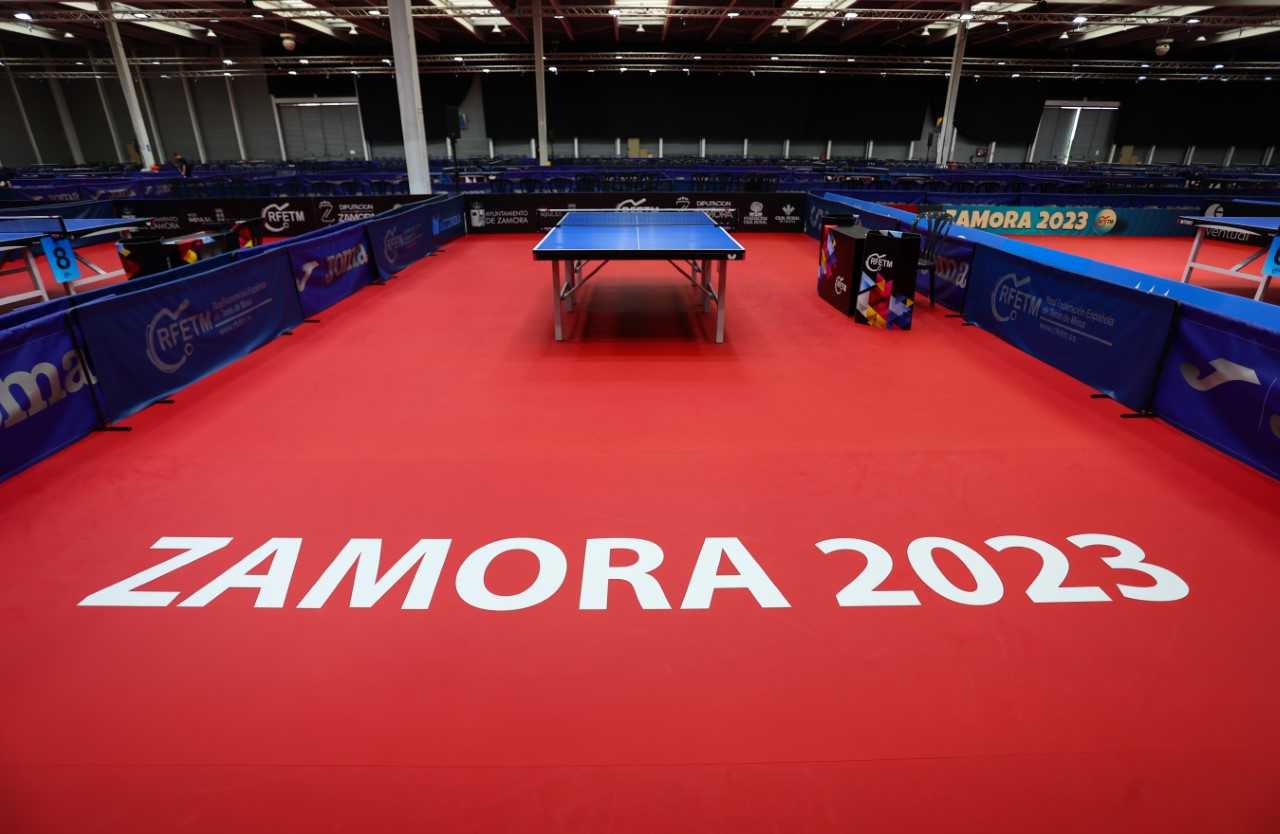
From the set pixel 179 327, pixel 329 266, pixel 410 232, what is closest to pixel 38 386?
pixel 179 327

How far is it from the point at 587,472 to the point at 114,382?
415cm

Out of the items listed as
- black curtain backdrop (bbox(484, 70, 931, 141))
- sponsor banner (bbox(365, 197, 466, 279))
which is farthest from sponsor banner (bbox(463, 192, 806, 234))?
black curtain backdrop (bbox(484, 70, 931, 141))

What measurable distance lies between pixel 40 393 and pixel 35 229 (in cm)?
711

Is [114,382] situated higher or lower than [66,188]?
lower

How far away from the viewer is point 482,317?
8.18 m

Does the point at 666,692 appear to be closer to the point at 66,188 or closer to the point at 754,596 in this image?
the point at 754,596

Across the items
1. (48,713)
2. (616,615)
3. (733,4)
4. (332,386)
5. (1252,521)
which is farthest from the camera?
(733,4)

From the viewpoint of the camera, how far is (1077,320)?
5.89 metres

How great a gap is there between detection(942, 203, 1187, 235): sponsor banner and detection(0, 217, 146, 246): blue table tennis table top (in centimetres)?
1770

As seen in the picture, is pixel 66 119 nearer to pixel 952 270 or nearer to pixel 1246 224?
pixel 952 270

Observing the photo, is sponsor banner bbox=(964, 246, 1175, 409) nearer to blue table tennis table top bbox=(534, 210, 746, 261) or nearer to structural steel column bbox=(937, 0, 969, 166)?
blue table tennis table top bbox=(534, 210, 746, 261)

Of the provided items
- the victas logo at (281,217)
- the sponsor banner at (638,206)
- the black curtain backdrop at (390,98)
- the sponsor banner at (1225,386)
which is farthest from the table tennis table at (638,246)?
the black curtain backdrop at (390,98)

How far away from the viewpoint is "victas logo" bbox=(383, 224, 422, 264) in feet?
35.4

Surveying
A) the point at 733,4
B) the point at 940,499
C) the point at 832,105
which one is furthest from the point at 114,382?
the point at 832,105
